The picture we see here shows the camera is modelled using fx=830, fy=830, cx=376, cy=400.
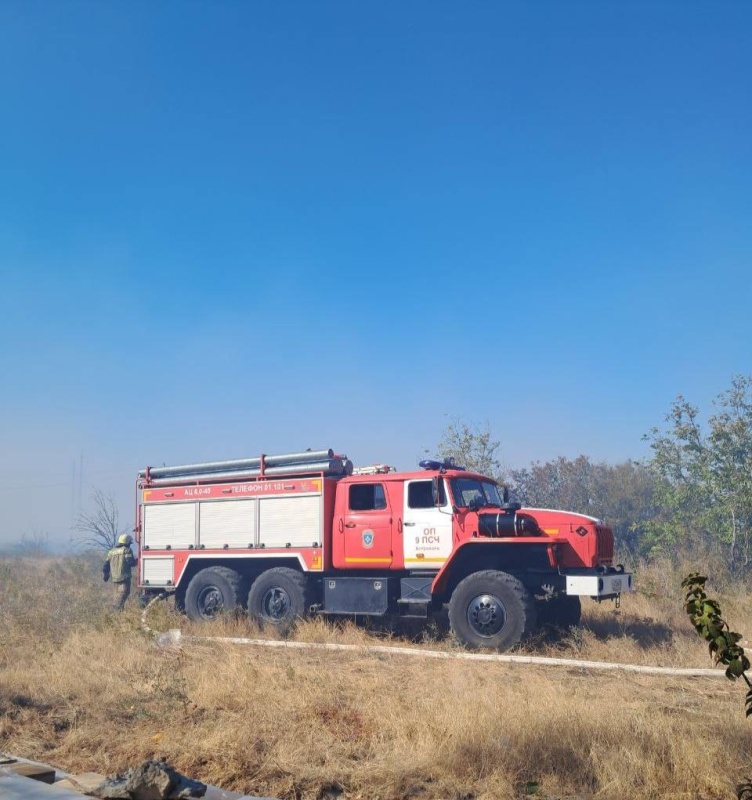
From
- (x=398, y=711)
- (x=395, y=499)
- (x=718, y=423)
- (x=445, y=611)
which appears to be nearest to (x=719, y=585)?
(x=718, y=423)

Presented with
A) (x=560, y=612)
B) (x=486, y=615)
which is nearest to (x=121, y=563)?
(x=486, y=615)

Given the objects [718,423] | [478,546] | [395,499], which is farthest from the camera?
→ [718,423]

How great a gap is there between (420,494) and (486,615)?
215cm

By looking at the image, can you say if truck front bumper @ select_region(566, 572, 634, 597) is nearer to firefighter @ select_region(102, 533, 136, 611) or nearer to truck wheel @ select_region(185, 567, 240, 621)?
truck wheel @ select_region(185, 567, 240, 621)

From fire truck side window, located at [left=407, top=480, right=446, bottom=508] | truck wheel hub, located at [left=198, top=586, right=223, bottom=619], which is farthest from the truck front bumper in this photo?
truck wheel hub, located at [left=198, top=586, right=223, bottom=619]

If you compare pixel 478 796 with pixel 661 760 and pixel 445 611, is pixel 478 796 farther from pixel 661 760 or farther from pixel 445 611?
pixel 445 611

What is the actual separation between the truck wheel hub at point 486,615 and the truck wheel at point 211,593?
4.53 m

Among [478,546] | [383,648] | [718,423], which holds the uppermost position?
[718,423]

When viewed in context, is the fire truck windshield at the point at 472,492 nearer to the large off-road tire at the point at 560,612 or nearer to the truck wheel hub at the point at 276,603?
the large off-road tire at the point at 560,612

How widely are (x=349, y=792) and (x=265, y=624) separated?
27.3 feet

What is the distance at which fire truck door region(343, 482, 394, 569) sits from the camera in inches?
512

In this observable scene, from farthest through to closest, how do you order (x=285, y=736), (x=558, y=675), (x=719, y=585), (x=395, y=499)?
(x=719, y=585)
(x=395, y=499)
(x=558, y=675)
(x=285, y=736)

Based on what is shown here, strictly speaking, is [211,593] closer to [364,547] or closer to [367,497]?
[364,547]

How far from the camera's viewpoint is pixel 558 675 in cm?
952
